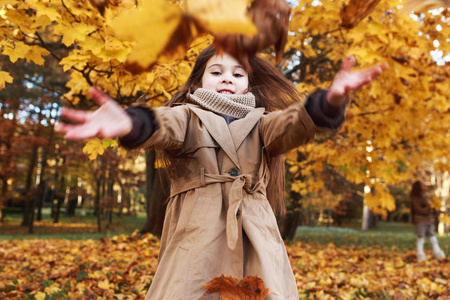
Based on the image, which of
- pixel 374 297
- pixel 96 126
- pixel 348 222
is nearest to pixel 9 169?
pixel 374 297

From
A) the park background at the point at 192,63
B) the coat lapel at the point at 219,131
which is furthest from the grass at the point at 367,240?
the coat lapel at the point at 219,131

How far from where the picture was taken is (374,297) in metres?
3.64

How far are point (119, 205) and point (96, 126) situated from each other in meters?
13.7

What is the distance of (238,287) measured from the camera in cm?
126

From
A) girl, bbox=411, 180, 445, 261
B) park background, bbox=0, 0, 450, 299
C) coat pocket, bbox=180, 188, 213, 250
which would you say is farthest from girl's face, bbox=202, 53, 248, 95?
girl, bbox=411, 180, 445, 261

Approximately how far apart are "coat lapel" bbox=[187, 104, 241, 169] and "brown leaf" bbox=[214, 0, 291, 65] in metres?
0.71

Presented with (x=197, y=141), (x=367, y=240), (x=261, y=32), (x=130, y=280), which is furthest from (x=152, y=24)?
(x=367, y=240)

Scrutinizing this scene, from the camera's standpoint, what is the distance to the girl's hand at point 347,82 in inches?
44.4

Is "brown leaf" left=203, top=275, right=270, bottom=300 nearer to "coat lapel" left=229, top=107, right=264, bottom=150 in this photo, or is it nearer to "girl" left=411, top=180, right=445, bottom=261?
"coat lapel" left=229, top=107, right=264, bottom=150

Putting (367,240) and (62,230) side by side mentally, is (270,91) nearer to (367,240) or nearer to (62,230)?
(367,240)

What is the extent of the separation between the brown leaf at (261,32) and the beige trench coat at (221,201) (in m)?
0.48

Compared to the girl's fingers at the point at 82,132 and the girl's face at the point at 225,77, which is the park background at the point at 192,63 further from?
the girl's face at the point at 225,77

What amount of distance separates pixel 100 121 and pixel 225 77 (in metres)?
0.78

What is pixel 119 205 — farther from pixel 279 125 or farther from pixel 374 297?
pixel 279 125
